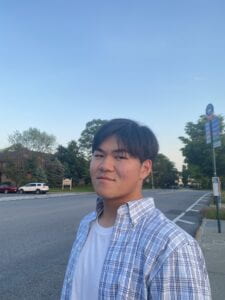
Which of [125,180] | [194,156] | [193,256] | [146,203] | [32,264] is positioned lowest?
[32,264]

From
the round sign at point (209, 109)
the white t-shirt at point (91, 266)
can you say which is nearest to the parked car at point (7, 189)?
the round sign at point (209, 109)

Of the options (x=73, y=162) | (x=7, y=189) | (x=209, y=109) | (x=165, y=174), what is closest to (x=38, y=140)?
(x=73, y=162)

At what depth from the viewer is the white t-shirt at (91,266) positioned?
1560 millimetres

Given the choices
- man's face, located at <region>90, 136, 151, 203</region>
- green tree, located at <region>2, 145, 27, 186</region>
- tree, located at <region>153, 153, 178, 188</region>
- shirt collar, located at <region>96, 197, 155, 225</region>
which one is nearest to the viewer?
shirt collar, located at <region>96, 197, 155, 225</region>

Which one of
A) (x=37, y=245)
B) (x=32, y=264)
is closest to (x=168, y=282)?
(x=32, y=264)

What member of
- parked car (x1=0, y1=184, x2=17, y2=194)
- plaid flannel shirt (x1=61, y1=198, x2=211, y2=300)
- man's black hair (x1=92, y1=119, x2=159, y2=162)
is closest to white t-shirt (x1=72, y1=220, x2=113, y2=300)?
plaid flannel shirt (x1=61, y1=198, x2=211, y2=300)

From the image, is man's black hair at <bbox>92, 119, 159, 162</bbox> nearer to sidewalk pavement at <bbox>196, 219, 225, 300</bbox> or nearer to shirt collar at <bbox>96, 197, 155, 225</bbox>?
shirt collar at <bbox>96, 197, 155, 225</bbox>

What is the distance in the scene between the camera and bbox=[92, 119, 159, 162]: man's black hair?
1.73m

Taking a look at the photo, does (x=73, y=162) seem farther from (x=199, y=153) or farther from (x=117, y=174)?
(x=117, y=174)

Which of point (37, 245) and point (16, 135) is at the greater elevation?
point (16, 135)

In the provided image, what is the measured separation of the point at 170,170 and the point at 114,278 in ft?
391

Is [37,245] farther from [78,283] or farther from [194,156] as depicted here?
[194,156]

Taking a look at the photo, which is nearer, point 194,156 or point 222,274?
point 222,274

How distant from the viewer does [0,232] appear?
10625mm
